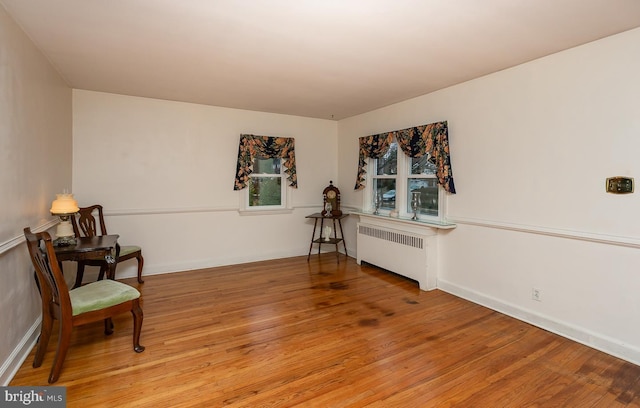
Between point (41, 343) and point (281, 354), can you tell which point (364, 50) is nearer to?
point (281, 354)

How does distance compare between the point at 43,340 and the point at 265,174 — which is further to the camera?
the point at 265,174

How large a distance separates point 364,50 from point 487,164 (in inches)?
67.5

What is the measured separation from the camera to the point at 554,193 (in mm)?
2734

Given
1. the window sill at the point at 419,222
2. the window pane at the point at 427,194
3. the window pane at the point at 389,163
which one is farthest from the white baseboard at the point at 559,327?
the window pane at the point at 389,163

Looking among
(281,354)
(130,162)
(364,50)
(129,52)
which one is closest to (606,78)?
(364,50)

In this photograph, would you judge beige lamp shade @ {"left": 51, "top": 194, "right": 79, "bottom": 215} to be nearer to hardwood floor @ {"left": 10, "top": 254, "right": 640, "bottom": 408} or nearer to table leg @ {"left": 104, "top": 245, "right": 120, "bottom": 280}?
table leg @ {"left": 104, "top": 245, "right": 120, "bottom": 280}

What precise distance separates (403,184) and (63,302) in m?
3.72

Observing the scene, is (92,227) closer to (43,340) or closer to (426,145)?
(43,340)

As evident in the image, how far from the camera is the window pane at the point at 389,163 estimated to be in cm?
456

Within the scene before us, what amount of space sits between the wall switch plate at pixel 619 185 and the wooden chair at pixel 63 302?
362 cm

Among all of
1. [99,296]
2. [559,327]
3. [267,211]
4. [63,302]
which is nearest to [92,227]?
[99,296]

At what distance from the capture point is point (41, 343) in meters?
2.21

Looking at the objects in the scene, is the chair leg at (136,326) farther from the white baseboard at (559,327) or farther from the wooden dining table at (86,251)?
the white baseboard at (559,327)

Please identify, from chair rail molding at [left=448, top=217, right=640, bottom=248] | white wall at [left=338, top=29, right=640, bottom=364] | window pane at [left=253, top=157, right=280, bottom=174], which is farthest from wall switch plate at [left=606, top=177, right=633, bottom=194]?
window pane at [left=253, top=157, right=280, bottom=174]
